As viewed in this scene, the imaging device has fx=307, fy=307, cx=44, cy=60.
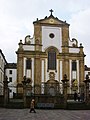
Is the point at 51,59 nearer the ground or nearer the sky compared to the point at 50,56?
nearer the ground

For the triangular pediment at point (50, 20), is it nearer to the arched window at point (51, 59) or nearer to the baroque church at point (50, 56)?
the baroque church at point (50, 56)

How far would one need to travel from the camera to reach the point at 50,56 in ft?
208

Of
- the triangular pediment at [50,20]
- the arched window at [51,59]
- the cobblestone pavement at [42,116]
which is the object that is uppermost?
the triangular pediment at [50,20]

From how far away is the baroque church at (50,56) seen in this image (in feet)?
202

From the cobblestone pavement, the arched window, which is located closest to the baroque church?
the arched window

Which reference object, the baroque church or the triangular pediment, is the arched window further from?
the triangular pediment

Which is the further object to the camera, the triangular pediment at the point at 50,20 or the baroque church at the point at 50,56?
the triangular pediment at the point at 50,20

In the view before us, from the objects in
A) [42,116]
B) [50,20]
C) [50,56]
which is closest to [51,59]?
[50,56]

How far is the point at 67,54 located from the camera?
207 ft

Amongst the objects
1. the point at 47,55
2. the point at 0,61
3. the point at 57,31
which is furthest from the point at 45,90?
the point at 0,61

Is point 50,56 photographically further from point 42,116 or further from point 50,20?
point 42,116

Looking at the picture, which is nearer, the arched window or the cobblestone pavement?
the cobblestone pavement

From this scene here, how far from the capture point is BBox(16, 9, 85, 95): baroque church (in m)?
61.6

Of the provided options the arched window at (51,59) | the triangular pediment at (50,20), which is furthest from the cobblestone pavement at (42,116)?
the triangular pediment at (50,20)
